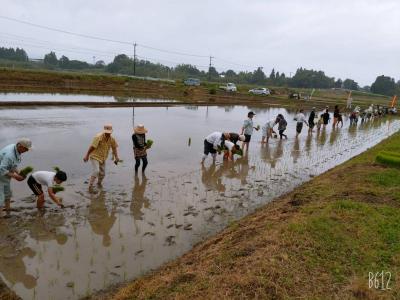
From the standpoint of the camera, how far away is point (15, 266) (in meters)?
5.08

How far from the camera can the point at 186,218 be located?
280 inches

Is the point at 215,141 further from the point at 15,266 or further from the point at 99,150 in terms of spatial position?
the point at 15,266

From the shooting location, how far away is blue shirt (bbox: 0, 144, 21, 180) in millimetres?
6238

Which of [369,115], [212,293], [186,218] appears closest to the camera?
[212,293]

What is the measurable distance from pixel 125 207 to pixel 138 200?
47cm

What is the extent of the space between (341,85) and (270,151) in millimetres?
123959

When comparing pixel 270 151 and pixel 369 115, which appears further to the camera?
pixel 369 115

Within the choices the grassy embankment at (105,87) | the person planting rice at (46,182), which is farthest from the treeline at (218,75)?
the person planting rice at (46,182)

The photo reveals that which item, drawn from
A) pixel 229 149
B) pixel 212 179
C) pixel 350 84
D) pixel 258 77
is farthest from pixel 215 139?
pixel 350 84

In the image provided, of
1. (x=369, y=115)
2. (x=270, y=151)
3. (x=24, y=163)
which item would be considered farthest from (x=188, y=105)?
(x=24, y=163)

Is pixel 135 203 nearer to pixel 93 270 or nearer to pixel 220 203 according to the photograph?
pixel 220 203

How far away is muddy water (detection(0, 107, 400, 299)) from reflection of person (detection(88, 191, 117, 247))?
0.06ft

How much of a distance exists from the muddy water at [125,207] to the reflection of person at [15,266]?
0.04 feet

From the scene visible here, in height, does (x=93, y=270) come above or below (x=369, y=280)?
below
